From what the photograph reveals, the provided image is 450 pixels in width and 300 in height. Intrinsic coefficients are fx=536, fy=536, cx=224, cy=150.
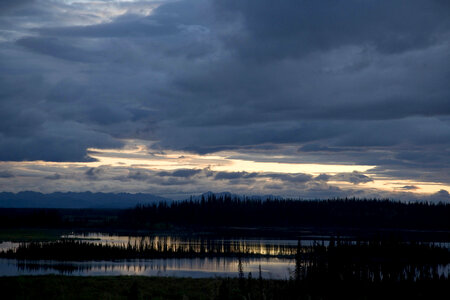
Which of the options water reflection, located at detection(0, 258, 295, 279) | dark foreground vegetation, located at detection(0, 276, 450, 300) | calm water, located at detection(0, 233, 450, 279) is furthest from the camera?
calm water, located at detection(0, 233, 450, 279)

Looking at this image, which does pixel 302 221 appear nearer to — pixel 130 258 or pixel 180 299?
pixel 130 258

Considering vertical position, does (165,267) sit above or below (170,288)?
below

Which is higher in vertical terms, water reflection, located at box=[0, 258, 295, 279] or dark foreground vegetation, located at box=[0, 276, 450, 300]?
dark foreground vegetation, located at box=[0, 276, 450, 300]

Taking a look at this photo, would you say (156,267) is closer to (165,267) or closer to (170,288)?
(165,267)

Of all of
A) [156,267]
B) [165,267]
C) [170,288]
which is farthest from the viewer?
[165,267]

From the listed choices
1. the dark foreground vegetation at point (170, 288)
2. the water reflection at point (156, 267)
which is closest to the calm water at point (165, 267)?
the water reflection at point (156, 267)

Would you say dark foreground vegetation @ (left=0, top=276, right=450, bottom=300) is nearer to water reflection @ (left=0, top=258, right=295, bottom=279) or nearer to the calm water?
the calm water

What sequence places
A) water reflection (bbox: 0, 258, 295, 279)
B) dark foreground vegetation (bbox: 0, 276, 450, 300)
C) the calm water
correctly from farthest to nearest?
the calm water → water reflection (bbox: 0, 258, 295, 279) → dark foreground vegetation (bbox: 0, 276, 450, 300)

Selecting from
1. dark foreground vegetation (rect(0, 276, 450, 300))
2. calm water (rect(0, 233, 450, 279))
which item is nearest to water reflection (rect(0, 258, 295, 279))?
calm water (rect(0, 233, 450, 279))

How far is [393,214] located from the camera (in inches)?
7810

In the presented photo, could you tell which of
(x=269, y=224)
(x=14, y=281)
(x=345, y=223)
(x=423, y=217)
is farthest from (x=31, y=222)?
(x=423, y=217)

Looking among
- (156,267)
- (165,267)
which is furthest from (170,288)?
(165,267)

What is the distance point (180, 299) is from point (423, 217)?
166459 mm

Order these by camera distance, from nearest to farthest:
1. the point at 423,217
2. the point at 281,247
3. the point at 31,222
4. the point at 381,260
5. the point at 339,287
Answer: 1. the point at 339,287
2. the point at 381,260
3. the point at 281,247
4. the point at 31,222
5. the point at 423,217
